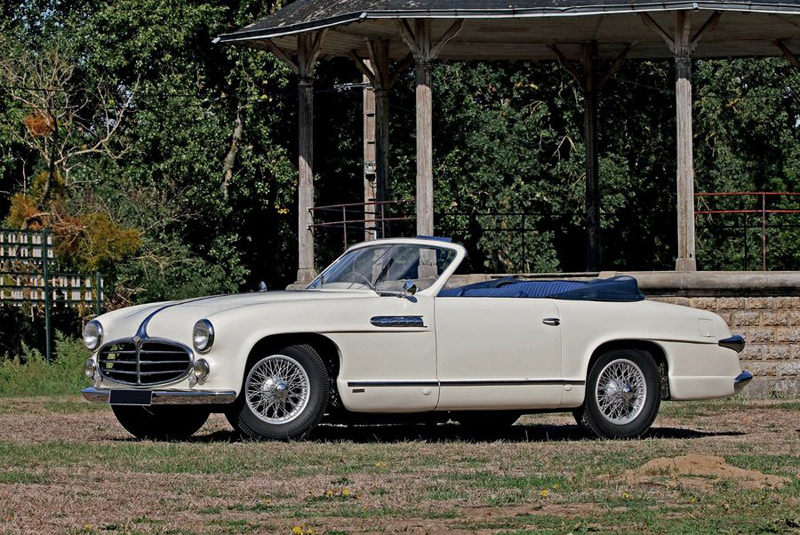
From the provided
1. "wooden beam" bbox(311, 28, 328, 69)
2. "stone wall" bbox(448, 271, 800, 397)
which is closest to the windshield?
"stone wall" bbox(448, 271, 800, 397)

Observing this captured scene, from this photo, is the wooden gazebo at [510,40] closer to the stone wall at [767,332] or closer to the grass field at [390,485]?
the stone wall at [767,332]

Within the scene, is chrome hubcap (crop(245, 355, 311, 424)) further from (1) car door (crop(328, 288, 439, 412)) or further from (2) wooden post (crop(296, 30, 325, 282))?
(2) wooden post (crop(296, 30, 325, 282))

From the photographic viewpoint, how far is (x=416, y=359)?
1151 centimetres

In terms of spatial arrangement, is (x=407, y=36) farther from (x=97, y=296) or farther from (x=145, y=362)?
→ (x=145, y=362)

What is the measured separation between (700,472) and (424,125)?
13.1 metres

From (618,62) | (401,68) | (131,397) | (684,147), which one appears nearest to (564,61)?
(618,62)

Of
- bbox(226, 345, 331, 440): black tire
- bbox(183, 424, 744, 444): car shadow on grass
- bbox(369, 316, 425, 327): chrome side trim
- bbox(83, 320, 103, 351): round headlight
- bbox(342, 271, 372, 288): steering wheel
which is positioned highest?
bbox(342, 271, 372, 288): steering wheel

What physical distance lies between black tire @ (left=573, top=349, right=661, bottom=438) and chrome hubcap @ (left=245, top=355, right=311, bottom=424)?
236 centimetres

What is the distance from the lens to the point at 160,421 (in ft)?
39.9

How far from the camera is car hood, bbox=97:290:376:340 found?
36.5 ft

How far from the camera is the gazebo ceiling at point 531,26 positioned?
20453 mm

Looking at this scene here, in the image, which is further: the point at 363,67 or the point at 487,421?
the point at 363,67

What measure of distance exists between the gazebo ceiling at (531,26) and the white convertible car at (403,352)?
27.8 feet

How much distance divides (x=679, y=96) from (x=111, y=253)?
13.5m
